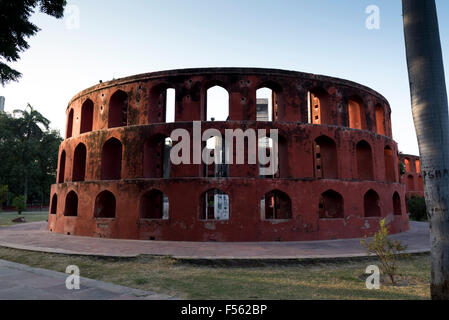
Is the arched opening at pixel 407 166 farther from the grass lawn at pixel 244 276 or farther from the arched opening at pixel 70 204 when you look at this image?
the arched opening at pixel 70 204

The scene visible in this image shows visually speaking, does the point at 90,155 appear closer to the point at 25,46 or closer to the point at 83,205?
the point at 83,205

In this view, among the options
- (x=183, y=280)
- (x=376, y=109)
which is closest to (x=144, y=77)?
(x=183, y=280)

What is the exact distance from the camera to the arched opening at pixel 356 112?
1637 cm

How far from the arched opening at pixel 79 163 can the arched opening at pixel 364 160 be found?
15807 mm

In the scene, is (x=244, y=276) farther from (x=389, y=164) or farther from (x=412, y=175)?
(x=412, y=175)

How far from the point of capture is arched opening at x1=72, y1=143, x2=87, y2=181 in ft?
54.7

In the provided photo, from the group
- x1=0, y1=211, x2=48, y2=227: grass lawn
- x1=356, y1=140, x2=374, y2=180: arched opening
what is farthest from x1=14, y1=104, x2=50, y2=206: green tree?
x1=356, y1=140, x2=374, y2=180: arched opening

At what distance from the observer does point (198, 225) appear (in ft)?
40.8

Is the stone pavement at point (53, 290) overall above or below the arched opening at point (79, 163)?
below

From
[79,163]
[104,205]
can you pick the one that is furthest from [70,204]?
[104,205]

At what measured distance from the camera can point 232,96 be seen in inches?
553

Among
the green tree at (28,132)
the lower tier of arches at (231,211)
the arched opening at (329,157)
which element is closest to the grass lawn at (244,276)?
the lower tier of arches at (231,211)

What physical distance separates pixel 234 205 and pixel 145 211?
4719 mm

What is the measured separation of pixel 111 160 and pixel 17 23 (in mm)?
8085
